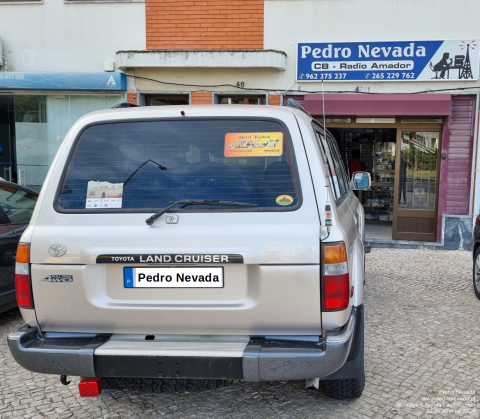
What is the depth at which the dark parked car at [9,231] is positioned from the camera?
189 inches

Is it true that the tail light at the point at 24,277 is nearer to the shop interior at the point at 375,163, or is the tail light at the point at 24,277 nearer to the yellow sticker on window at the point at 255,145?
the yellow sticker on window at the point at 255,145

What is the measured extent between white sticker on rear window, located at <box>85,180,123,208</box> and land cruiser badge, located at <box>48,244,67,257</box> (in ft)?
0.90

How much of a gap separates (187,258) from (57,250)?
747 millimetres

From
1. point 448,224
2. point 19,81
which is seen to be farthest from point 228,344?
point 19,81

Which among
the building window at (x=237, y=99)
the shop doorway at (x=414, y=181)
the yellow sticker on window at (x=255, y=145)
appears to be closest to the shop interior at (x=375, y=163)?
the shop doorway at (x=414, y=181)

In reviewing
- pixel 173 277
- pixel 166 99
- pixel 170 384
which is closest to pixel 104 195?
pixel 173 277

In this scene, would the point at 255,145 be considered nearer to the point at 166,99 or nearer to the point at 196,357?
the point at 196,357

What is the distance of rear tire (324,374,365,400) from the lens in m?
3.19

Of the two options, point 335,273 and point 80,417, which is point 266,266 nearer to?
point 335,273

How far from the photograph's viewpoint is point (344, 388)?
3242 millimetres

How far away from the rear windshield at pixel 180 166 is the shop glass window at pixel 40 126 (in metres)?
8.01

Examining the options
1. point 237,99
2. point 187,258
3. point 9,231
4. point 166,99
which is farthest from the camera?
point 166,99

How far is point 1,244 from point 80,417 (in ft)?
7.60

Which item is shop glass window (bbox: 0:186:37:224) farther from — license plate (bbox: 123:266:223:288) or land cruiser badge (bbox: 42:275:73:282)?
license plate (bbox: 123:266:223:288)
